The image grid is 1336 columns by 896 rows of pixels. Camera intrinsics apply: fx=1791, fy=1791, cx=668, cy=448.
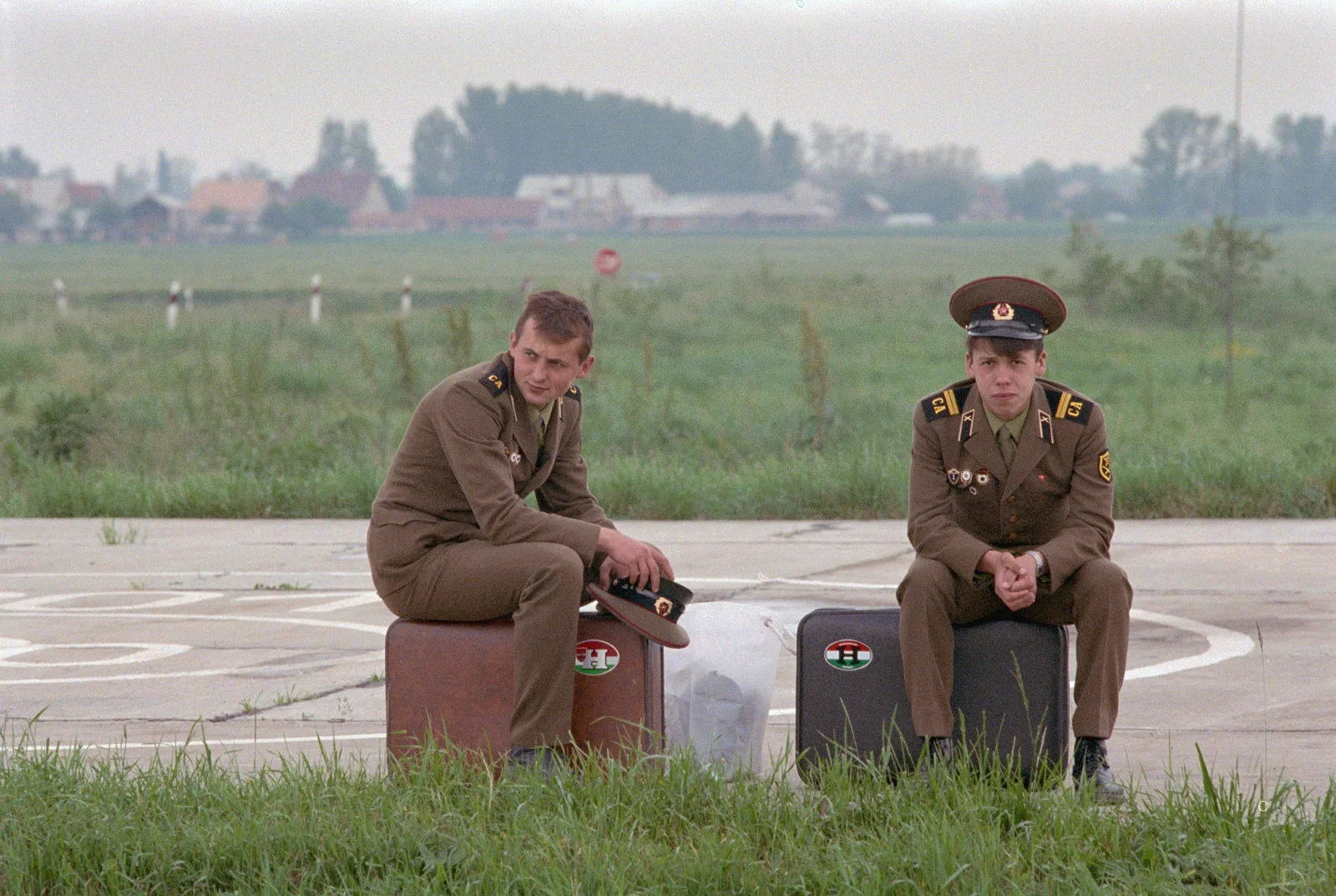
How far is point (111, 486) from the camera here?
13.6m

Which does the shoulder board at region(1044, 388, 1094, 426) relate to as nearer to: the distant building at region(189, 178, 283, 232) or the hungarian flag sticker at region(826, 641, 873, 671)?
the hungarian flag sticker at region(826, 641, 873, 671)

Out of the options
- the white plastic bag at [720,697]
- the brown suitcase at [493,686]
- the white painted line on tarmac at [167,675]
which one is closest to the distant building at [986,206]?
the white painted line on tarmac at [167,675]

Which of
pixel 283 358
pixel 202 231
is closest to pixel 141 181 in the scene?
pixel 202 231

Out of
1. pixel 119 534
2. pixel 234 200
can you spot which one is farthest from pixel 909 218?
pixel 119 534

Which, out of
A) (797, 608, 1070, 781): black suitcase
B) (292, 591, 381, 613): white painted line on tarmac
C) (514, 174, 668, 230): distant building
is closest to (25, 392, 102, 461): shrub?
(292, 591, 381, 613): white painted line on tarmac

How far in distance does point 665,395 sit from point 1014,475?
16.8m

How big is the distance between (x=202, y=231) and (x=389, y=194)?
70.2ft

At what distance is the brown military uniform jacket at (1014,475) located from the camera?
5.44m

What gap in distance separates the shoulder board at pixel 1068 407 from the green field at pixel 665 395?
6.65m

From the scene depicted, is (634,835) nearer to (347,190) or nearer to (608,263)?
(608,263)

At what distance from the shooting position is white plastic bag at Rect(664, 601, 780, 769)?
555 cm

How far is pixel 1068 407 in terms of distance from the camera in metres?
5.50

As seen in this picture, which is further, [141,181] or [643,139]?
[141,181]

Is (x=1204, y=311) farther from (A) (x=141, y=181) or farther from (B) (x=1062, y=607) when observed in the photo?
(A) (x=141, y=181)
